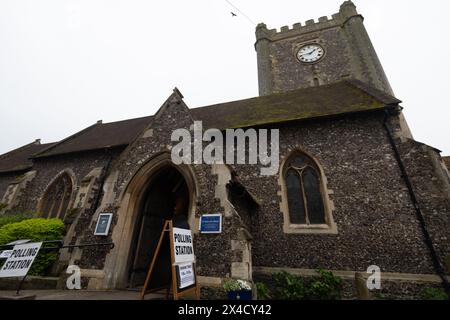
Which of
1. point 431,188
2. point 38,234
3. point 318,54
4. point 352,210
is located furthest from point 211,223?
point 318,54

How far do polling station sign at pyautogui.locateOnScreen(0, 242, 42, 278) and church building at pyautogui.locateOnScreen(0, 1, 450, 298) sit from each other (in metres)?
0.89

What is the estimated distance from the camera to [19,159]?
1546 centimetres

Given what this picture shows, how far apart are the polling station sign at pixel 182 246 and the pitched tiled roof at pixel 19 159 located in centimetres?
1380

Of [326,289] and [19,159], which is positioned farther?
[19,159]

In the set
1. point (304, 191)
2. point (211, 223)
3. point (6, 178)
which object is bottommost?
point (211, 223)

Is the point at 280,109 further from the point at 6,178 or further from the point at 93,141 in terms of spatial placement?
the point at 6,178

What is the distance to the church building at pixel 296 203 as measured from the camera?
219 inches

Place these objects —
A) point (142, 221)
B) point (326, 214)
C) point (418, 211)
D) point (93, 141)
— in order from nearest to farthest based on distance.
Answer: point (418, 211) < point (142, 221) < point (326, 214) < point (93, 141)

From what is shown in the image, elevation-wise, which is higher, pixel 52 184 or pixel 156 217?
pixel 52 184

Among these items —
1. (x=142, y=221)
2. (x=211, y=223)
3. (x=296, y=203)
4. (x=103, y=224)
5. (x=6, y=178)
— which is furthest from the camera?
(x=6, y=178)

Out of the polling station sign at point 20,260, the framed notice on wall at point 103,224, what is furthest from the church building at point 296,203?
the polling station sign at point 20,260

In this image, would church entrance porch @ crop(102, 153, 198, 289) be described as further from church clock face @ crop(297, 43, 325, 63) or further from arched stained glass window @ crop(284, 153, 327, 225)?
church clock face @ crop(297, 43, 325, 63)

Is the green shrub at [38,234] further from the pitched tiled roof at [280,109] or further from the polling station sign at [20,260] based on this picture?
the pitched tiled roof at [280,109]

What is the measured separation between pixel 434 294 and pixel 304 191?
13.4ft
